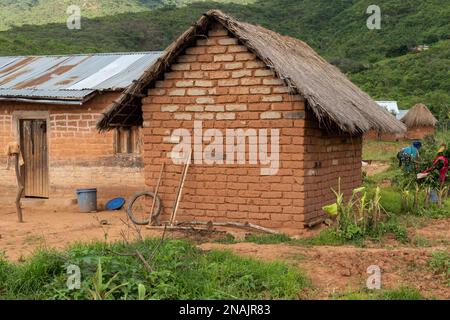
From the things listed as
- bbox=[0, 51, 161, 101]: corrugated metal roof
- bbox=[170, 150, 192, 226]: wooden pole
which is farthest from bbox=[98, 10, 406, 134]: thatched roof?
bbox=[0, 51, 161, 101]: corrugated metal roof

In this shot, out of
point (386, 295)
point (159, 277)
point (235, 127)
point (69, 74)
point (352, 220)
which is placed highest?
point (69, 74)

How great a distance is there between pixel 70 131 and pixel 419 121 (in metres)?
23.6

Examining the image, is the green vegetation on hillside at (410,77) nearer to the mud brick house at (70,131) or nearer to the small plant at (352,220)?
the mud brick house at (70,131)

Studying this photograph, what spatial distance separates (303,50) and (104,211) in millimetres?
5062

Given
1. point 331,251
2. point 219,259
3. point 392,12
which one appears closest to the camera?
point 219,259

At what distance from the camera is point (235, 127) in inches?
351

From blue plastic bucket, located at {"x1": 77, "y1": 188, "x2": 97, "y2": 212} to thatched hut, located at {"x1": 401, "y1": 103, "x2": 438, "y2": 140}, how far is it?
23.0 m

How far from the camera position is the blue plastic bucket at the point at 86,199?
12094 mm

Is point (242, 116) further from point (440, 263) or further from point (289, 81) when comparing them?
point (440, 263)

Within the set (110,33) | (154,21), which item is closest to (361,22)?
(154,21)

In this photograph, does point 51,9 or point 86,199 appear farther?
point 51,9

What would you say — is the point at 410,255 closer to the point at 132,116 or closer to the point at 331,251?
the point at 331,251

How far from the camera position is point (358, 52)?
46.8 m

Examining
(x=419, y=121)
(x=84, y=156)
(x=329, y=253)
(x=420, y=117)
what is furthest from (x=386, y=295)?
(x=419, y=121)
